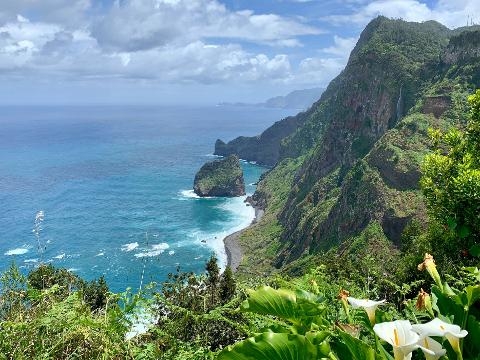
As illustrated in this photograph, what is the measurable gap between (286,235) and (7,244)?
193 feet

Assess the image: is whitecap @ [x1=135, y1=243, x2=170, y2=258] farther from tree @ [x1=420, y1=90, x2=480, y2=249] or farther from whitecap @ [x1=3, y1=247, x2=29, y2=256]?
tree @ [x1=420, y1=90, x2=480, y2=249]

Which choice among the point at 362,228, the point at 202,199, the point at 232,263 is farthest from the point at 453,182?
the point at 202,199

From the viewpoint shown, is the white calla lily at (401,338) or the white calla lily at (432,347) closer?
the white calla lily at (401,338)

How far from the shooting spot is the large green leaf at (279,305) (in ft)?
13.7

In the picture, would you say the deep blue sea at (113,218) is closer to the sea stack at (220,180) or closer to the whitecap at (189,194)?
the whitecap at (189,194)

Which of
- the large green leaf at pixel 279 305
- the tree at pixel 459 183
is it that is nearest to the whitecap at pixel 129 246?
the tree at pixel 459 183


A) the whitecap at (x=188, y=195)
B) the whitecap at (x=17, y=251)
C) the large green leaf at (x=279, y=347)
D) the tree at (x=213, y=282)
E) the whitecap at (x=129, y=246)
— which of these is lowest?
the whitecap at (x=129, y=246)

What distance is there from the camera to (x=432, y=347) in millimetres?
3746

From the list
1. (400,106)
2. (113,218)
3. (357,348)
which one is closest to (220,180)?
(113,218)

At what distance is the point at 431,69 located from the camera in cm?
10412

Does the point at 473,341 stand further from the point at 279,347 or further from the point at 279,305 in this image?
the point at 279,347

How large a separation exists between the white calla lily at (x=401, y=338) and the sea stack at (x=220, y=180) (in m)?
142

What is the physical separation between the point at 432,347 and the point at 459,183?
12281 mm

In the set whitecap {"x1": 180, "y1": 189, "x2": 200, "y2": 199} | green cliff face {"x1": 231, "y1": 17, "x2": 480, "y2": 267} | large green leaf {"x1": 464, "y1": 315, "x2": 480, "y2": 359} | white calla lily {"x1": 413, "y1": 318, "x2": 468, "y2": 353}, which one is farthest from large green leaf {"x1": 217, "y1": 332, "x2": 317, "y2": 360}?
whitecap {"x1": 180, "y1": 189, "x2": 200, "y2": 199}
